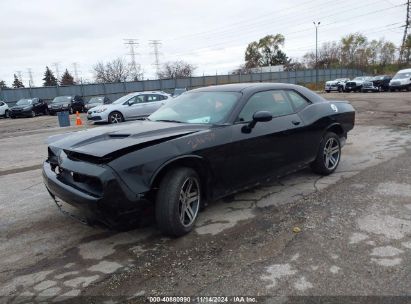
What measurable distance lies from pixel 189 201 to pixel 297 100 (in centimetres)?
258

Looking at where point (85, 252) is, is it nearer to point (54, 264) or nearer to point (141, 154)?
point (54, 264)

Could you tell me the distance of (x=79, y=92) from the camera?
3462 cm

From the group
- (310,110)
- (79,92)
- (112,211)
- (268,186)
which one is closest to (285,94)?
(310,110)

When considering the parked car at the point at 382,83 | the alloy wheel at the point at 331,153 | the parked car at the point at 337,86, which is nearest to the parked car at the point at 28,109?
the alloy wheel at the point at 331,153

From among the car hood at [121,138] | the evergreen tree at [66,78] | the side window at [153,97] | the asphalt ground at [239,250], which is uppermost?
the evergreen tree at [66,78]

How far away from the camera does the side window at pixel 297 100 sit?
544cm

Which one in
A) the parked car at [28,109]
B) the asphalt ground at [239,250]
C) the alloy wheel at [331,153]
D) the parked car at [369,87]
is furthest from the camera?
the parked car at [369,87]

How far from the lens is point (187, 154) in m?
3.73

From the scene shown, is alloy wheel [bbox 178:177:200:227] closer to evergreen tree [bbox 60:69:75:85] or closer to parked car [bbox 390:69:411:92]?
parked car [bbox 390:69:411:92]

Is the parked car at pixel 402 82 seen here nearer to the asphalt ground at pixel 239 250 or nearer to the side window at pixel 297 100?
the asphalt ground at pixel 239 250

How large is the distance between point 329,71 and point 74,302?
209 feet

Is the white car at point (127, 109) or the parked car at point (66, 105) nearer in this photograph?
the white car at point (127, 109)

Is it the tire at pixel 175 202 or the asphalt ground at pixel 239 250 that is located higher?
the tire at pixel 175 202

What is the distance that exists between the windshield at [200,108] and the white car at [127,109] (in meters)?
11.8
